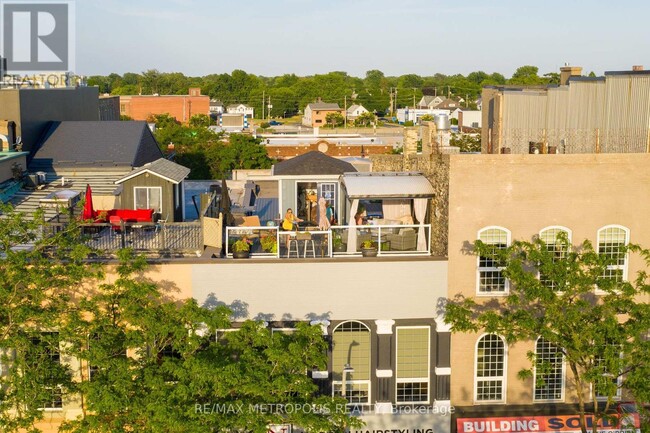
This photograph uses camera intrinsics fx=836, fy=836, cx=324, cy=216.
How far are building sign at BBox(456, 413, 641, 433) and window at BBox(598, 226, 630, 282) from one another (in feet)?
11.7

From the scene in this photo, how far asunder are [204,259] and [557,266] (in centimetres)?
841

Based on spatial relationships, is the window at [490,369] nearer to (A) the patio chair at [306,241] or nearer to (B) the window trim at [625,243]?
(B) the window trim at [625,243]

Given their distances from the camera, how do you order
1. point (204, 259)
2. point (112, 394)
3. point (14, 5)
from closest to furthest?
point (112, 394), point (204, 259), point (14, 5)

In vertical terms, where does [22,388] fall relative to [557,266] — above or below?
below

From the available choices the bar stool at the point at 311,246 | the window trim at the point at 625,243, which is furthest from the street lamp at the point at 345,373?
the window trim at the point at 625,243

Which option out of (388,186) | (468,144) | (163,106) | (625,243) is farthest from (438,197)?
(163,106)

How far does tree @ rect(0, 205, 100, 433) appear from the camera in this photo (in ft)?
57.2

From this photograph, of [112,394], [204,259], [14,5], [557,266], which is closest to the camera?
[112,394]

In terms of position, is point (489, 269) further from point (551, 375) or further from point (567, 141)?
point (567, 141)

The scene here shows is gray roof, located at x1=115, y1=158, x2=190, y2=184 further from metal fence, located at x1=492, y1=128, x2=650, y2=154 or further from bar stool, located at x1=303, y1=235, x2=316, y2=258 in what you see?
metal fence, located at x1=492, y1=128, x2=650, y2=154

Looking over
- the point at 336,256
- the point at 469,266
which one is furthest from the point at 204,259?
the point at 469,266

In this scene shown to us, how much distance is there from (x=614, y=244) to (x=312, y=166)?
9.21m

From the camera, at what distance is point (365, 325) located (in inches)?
822

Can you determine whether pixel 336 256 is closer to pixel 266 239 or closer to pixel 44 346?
pixel 266 239
